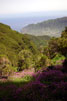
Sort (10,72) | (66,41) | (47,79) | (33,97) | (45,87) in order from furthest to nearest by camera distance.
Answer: (66,41), (10,72), (47,79), (45,87), (33,97)

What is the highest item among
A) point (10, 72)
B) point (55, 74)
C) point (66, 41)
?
point (66, 41)

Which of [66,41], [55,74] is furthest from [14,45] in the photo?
[55,74]

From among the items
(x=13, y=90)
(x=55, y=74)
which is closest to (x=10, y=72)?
(x=55, y=74)

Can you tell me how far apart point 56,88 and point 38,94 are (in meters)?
0.77

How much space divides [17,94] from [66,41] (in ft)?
47.1

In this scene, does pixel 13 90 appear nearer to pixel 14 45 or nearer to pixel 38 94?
pixel 38 94

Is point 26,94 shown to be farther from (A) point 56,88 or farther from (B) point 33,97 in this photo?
(A) point 56,88

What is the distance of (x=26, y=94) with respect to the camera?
4.86 metres

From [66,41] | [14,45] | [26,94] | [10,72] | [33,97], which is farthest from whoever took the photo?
[14,45]

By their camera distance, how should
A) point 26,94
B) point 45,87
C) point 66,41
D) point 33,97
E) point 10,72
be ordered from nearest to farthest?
point 33,97, point 26,94, point 45,87, point 10,72, point 66,41

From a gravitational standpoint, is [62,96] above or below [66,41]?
below

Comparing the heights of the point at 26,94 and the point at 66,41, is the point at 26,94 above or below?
below

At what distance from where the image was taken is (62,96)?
15.2ft

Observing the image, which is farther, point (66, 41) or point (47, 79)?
point (66, 41)
